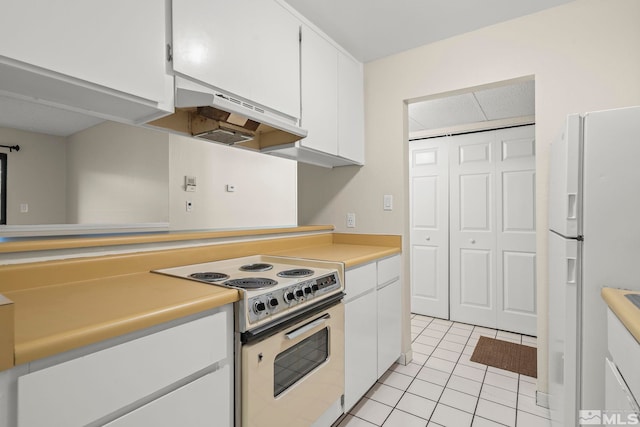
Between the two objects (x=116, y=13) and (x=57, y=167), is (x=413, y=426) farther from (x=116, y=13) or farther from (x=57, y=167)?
(x=116, y=13)

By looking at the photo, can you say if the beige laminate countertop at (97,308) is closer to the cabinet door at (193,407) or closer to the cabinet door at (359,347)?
the cabinet door at (193,407)

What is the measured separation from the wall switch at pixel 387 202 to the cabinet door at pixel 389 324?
0.56 m

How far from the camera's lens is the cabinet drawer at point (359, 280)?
1707 mm

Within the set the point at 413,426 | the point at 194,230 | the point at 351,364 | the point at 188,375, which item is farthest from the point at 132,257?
the point at 413,426

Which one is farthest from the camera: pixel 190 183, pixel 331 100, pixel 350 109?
pixel 350 109

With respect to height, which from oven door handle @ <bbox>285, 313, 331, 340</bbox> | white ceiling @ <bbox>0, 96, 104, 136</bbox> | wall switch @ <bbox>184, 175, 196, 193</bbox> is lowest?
oven door handle @ <bbox>285, 313, 331, 340</bbox>

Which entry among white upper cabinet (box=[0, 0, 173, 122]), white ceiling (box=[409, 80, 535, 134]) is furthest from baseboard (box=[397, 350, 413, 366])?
white upper cabinet (box=[0, 0, 173, 122])

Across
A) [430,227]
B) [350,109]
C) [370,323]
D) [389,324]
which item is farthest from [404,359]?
[350,109]

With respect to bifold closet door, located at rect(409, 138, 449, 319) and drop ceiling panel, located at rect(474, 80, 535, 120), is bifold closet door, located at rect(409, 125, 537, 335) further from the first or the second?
drop ceiling panel, located at rect(474, 80, 535, 120)

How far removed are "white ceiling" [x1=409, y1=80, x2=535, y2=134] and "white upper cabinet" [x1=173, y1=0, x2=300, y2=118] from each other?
4.96ft

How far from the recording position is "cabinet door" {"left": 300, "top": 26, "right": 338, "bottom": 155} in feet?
6.44

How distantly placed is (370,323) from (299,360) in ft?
2.28

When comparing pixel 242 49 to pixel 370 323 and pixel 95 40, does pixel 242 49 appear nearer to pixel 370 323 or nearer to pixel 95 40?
pixel 95 40

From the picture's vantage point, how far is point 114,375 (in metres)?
0.79
